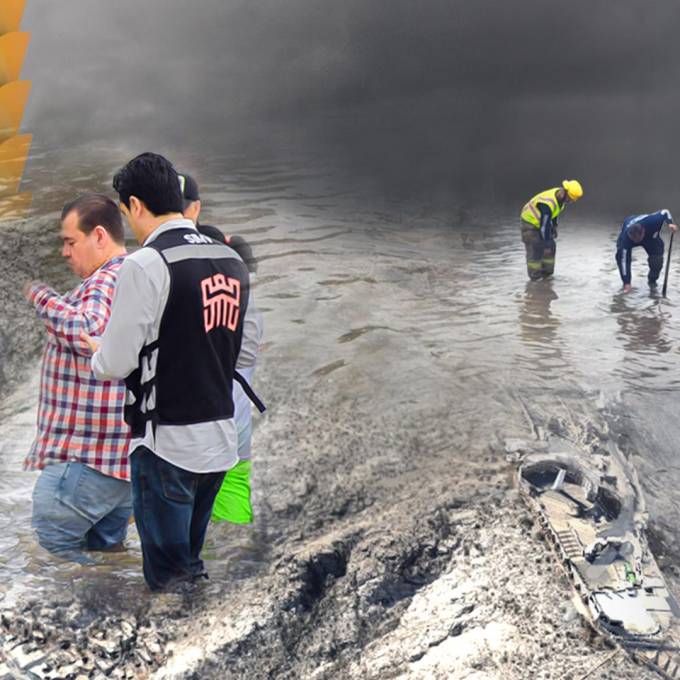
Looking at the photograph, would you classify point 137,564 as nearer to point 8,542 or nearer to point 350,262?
point 8,542

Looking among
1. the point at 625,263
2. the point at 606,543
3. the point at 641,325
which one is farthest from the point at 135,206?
the point at 625,263

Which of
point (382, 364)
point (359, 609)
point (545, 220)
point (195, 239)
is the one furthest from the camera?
point (545, 220)

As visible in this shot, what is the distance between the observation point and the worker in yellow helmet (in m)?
4.75

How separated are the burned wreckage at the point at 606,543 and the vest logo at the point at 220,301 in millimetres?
1064

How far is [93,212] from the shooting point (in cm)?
153

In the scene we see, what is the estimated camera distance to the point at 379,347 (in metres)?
3.85

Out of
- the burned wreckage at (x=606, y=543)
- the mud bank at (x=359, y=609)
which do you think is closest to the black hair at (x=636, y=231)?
the burned wreckage at (x=606, y=543)

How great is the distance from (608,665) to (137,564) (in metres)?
1.12

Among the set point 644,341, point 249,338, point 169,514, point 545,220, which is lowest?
point 644,341

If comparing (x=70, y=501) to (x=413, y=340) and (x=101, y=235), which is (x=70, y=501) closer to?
(x=101, y=235)

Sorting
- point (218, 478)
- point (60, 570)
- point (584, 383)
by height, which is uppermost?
point (218, 478)

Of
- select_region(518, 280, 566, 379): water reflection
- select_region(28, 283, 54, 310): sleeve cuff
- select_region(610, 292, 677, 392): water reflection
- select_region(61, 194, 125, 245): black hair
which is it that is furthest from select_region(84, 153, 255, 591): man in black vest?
select_region(610, 292, 677, 392): water reflection

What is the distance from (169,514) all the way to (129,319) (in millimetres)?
440

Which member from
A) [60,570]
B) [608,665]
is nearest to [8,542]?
[60,570]
